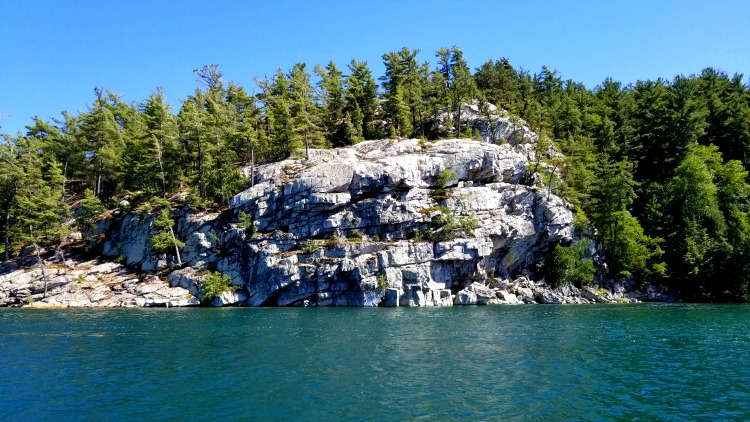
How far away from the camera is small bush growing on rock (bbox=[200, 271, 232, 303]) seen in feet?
181

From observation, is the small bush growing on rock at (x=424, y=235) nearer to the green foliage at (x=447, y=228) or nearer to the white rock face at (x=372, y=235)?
the green foliage at (x=447, y=228)

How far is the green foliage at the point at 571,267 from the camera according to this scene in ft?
189

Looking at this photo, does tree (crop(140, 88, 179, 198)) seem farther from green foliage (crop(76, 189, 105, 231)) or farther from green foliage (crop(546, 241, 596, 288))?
green foliage (crop(546, 241, 596, 288))

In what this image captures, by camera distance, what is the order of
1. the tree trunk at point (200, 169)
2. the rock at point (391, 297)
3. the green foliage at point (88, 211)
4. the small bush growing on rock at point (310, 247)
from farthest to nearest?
1. the tree trunk at point (200, 169)
2. the green foliage at point (88, 211)
3. the small bush growing on rock at point (310, 247)
4. the rock at point (391, 297)

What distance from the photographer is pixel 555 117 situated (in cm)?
7919

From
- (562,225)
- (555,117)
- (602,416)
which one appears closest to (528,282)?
(562,225)

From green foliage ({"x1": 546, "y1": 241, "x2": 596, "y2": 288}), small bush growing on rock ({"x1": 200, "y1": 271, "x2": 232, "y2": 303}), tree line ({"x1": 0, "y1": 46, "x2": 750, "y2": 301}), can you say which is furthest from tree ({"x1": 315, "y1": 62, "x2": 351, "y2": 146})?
green foliage ({"x1": 546, "y1": 241, "x2": 596, "y2": 288})

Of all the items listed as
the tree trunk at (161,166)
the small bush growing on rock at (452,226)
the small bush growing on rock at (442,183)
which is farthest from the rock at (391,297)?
the tree trunk at (161,166)

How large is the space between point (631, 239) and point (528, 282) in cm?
1473

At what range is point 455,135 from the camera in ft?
250

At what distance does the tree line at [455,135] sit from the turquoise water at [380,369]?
25.5 m

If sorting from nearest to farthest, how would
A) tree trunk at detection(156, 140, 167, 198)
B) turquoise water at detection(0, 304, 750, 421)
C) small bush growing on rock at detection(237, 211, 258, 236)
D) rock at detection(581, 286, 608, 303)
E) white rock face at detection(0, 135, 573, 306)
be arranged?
turquoise water at detection(0, 304, 750, 421) → white rock face at detection(0, 135, 573, 306) → rock at detection(581, 286, 608, 303) → small bush growing on rock at detection(237, 211, 258, 236) → tree trunk at detection(156, 140, 167, 198)

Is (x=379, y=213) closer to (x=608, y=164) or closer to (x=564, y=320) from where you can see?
(x=564, y=320)

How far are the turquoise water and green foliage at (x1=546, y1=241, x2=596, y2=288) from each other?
18.4 m
